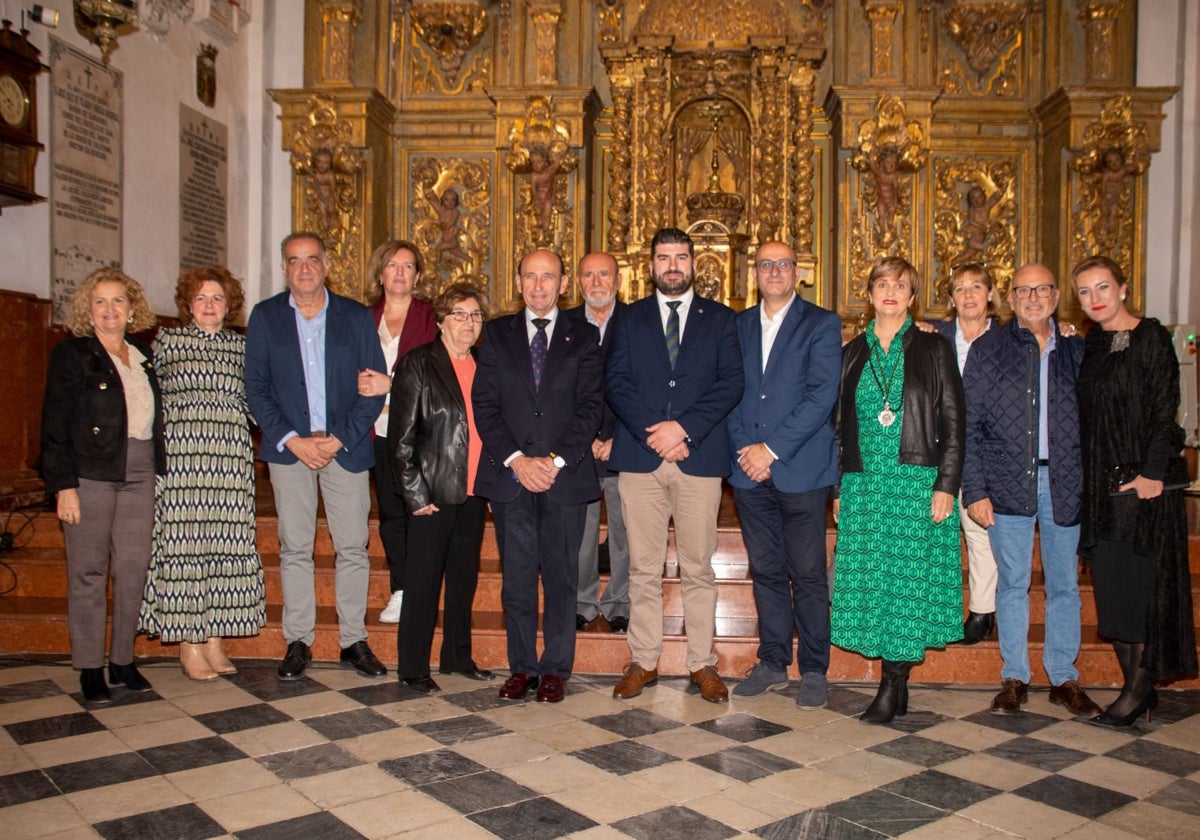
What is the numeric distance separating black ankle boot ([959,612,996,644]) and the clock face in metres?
5.28

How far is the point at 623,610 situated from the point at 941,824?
1982mm

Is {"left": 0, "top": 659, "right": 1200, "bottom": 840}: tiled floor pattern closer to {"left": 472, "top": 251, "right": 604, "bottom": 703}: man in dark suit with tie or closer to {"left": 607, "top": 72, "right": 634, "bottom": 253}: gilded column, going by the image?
{"left": 472, "top": 251, "right": 604, "bottom": 703}: man in dark suit with tie

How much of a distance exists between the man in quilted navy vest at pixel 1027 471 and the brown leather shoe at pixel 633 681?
51.1 inches

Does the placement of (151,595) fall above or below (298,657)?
above

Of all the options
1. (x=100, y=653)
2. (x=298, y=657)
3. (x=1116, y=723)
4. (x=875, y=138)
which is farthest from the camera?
(x=875, y=138)

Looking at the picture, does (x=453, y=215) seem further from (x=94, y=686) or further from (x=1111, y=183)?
(x=94, y=686)

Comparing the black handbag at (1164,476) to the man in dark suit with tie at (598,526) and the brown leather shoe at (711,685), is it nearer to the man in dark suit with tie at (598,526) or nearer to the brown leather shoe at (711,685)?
the brown leather shoe at (711,685)

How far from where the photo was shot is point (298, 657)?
419cm

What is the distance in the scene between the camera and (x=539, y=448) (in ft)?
12.8

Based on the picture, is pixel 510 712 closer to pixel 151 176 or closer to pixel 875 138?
pixel 151 176

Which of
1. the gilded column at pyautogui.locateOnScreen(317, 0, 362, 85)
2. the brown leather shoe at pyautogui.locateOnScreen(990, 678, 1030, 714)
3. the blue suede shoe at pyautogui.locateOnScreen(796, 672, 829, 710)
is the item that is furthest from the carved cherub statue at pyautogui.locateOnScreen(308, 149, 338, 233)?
the brown leather shoe at pyautogui.locateOnScreen(990, 678, 1030, 714)

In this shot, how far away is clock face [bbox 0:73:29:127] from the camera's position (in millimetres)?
5230

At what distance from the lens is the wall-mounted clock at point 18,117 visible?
521 cm

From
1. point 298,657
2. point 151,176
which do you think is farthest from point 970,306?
point 151,176
